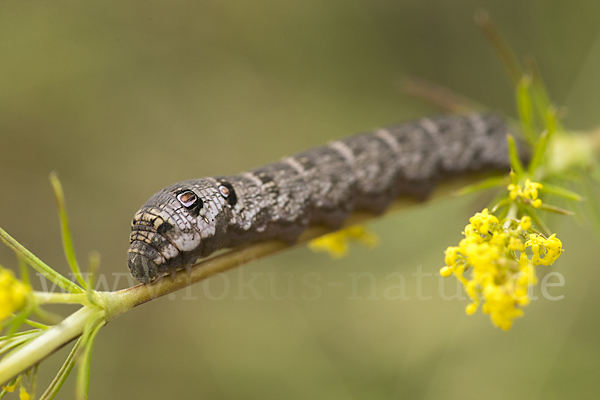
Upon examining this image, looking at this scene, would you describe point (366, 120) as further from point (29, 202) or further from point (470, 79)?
point (29, 202)

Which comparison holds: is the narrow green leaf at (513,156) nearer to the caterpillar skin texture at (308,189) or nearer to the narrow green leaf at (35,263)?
the caterpillar skin texture at (308,189)

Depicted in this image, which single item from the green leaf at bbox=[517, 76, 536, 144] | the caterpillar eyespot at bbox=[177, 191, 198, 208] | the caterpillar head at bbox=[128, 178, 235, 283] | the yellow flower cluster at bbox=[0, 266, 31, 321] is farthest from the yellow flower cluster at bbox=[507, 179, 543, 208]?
the yellow flower cluster at bbox=[0, 266, 31, 321]

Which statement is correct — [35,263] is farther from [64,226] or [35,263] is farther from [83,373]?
[83,373]

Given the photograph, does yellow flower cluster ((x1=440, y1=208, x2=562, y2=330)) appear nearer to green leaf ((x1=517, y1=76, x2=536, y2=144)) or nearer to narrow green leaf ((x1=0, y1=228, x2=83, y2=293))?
green leaf ((x1=517, y1=76, x2=536, y2=144))

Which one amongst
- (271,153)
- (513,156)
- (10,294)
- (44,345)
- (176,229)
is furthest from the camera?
(271,153)

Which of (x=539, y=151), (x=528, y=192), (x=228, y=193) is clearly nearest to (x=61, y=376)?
(x=228, y=193)

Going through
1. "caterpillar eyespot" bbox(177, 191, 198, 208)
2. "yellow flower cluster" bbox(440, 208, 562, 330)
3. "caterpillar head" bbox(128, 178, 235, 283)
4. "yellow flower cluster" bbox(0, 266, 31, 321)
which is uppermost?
"caterpillar eyespot" bbox(177, 191, 198, 208)
